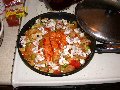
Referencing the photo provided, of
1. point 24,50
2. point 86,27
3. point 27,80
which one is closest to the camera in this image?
point 86,27

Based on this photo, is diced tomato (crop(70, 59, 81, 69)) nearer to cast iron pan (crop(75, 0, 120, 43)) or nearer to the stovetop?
the stovetop

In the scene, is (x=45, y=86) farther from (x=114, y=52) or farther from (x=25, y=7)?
(x=25, y=7)

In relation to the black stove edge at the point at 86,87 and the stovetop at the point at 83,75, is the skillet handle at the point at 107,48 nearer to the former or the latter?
the stovetop at the point at 83,75

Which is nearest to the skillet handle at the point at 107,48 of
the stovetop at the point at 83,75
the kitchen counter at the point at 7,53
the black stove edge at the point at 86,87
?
the stovetop at the point at 83,75

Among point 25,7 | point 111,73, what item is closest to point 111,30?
point 111,73

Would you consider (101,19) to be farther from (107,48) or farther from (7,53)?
(7,53)

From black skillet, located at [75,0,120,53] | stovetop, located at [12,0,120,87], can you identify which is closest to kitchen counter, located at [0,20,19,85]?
stovetop, located at [12,0,120,87]
